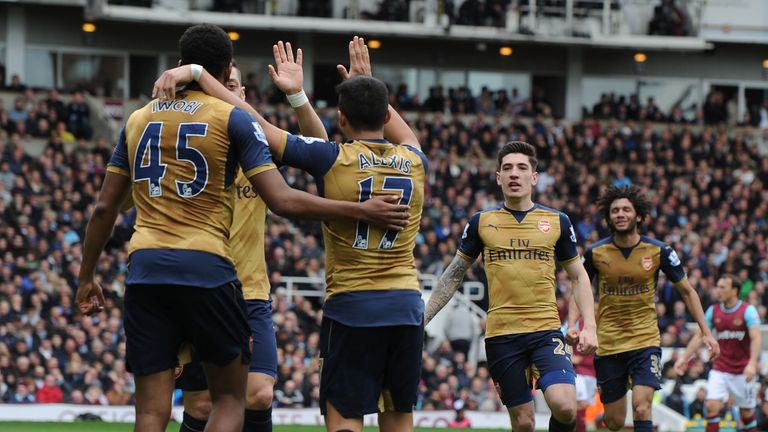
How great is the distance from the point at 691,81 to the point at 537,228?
31.0 meters

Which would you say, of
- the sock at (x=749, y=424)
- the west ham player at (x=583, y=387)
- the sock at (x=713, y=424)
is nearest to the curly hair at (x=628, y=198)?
the sock at (x=713, y=424)

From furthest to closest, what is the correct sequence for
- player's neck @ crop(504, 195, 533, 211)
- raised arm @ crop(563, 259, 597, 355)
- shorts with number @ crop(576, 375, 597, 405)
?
shorts with number @ crop(576, 375, 597, 405) → player's neck @ crop(504, 195, 533, 211) → raised arm @ crop(563, 259, 597, 355)

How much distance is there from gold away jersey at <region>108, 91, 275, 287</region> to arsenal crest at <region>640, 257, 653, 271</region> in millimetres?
6105

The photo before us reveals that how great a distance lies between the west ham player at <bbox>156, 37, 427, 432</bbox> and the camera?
752cm

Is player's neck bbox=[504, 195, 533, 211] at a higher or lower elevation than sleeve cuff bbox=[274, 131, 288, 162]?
lower

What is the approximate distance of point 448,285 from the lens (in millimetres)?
10602

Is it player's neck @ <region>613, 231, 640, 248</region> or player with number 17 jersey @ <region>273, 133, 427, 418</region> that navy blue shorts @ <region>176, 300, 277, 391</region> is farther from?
player's neck @ <region>613, 231, 640, 248</region>

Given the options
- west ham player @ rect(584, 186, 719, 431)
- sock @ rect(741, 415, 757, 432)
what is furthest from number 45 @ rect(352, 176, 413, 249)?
sock @ rect(741, 415, 757, 432)

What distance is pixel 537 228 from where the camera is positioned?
427 inches

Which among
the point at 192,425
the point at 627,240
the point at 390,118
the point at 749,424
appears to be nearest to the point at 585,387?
the point at 749,424

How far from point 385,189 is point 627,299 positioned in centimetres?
558

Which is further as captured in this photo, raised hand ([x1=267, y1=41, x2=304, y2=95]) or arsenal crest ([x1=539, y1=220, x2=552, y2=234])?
arsenal crest ([x1=539, y1=220, x2=552, y2=234])

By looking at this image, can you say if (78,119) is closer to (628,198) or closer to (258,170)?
(628,198)

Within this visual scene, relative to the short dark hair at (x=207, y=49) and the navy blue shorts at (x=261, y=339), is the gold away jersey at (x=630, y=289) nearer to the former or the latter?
the navy blue shorts at (x=261, y=339)
